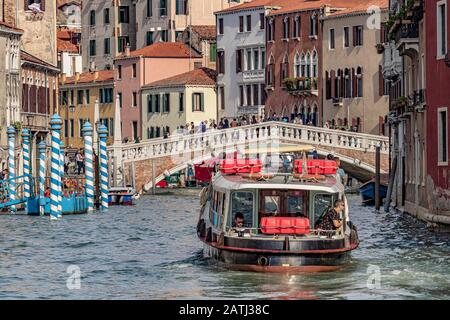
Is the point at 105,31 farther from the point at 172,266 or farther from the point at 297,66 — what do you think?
the point at 172,266

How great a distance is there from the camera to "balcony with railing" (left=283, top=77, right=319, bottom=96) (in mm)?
70000

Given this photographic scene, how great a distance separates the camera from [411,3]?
3694 centimetres

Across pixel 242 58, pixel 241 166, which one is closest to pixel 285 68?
pixel 242 58

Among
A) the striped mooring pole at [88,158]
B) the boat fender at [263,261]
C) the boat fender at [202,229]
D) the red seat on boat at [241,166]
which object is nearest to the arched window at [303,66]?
the striped mooring pole at [88,158]

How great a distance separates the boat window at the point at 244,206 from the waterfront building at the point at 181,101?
50.2 metres

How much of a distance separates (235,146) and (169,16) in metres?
28.5

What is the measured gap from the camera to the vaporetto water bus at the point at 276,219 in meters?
25.7

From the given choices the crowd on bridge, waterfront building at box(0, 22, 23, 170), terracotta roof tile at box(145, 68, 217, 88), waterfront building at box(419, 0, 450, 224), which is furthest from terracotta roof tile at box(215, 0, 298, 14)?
waterfront building at box(419, 0, 450, 224)

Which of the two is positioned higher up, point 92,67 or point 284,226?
point 92,67

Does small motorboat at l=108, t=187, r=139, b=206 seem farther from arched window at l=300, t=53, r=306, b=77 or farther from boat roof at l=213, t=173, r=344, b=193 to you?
boat roof at l=213, t=173, r=344, b=193

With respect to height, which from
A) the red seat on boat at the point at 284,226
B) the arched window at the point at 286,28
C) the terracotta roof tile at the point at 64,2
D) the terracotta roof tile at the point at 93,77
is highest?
the terracotta roof tile at the point at 64,2

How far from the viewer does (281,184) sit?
26.6 metres

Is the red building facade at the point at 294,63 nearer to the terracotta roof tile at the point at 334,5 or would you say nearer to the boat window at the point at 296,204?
the terracotta roof tile at the point at 334,5
